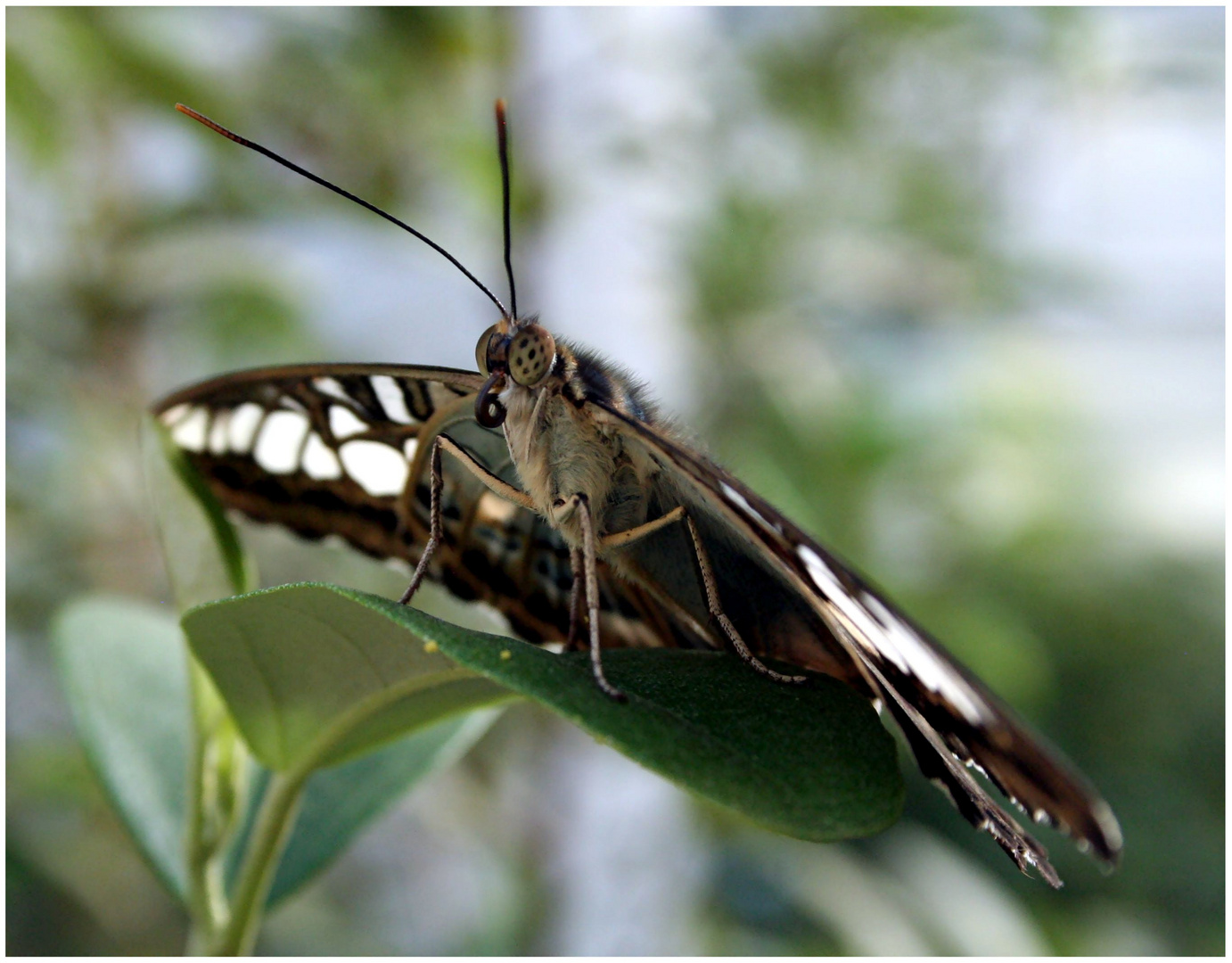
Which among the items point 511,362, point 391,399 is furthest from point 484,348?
point 391,399

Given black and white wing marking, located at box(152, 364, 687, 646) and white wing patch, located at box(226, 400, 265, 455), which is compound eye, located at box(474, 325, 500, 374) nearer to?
black and white wing marking, located at box(152, 364, 687, 646)

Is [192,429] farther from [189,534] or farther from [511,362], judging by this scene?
[511,362]

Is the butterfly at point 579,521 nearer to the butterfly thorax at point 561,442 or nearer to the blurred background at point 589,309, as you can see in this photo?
the butterfly thorax at point 561,442

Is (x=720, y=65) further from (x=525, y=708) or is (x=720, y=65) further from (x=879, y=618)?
(x=879, y=618)

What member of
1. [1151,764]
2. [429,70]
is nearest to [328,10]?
[429,70]

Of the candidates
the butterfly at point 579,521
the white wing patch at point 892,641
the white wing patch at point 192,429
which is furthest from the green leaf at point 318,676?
the white wing patch at point 192,429

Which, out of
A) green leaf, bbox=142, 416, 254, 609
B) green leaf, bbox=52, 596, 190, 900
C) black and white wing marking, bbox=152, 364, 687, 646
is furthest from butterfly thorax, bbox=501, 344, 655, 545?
green leaf, bbox=52, 596, 190, 900
